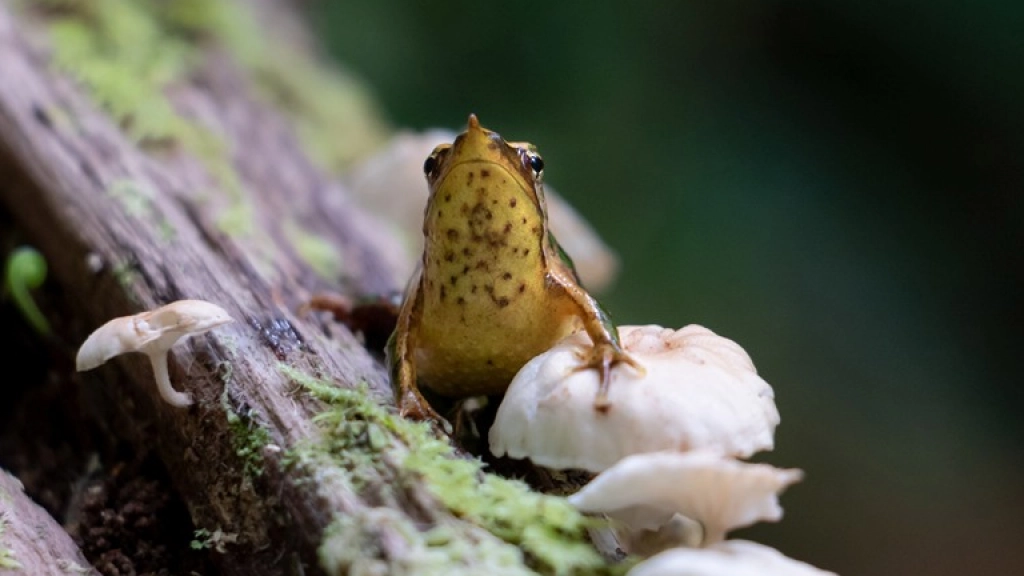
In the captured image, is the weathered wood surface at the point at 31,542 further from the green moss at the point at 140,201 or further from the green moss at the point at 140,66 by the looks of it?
the green moss at the point at 140,66

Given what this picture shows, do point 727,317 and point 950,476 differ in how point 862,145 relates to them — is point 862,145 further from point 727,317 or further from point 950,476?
point 950,476

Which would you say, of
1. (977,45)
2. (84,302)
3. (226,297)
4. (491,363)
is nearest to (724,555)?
(491,363)

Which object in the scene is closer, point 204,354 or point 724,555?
point 724,555

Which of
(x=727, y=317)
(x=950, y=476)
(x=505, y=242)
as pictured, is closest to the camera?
(x=505, y=242)

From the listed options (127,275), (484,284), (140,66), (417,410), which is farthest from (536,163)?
(140,66)

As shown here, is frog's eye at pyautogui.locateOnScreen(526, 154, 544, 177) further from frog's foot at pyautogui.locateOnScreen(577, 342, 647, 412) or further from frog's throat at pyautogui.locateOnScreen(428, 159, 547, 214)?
frog's foot at pyautogui.locateOnScreen(577, 342, 647, 412)

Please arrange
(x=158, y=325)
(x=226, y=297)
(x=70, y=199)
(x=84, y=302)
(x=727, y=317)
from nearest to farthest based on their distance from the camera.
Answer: (x=158, y=325) → (x=226, y=297) → (x=84, y=302) → (x=70, y=199) → (x=727, y=317)

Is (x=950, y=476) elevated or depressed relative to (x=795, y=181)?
depressed
